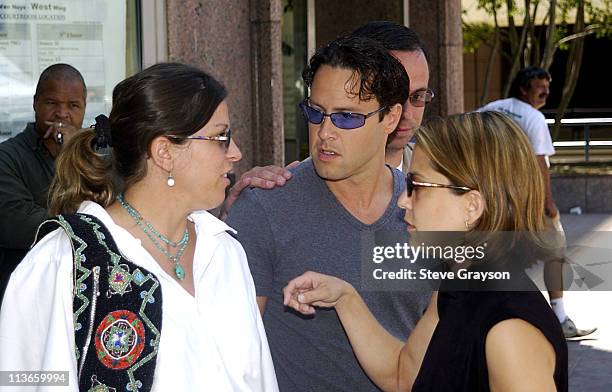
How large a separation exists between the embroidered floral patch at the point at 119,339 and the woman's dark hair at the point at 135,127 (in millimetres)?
404

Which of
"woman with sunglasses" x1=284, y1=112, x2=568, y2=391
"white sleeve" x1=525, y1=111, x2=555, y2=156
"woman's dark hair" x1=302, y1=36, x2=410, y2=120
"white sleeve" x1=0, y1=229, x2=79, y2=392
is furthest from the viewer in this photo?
"white sleeve" x1=525, y1=111, x2=555, y2=156

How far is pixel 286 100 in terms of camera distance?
1088 centimetres

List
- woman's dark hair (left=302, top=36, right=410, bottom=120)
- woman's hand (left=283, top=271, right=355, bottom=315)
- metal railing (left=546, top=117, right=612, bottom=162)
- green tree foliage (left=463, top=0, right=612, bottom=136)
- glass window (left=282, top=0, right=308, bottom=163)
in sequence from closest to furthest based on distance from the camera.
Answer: woman's hand (left=283, top=271, right=355, bottom=315) → woman's dark hair (left=302, top=36, right=410, bottom=120) → glass window (left=282, top=0, right=308, bottom=163) → metal railing (left=546, top=117, right=612, bottom=162) → green tree foliage (left=463, top=0, right=612, bottom=136)

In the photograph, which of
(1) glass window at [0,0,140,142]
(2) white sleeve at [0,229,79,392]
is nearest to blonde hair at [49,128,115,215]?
(2) white sleeve at [0,229,79,392]

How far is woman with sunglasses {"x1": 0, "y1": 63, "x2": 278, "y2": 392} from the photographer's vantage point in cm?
271

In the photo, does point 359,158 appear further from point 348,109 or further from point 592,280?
point 592,280

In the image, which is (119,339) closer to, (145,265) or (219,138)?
(145,265)

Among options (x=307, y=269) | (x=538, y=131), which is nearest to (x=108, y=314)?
(x=307, y=269)

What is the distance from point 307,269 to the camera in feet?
11.0

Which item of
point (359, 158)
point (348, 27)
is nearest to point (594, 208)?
point (348, 27)

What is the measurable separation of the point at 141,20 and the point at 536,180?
487 cm

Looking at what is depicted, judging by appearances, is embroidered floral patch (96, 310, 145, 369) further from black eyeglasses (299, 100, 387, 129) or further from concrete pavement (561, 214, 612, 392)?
concrete pavement (561, 214, 612, 392)

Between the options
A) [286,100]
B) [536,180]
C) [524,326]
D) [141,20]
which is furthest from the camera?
[286,100]

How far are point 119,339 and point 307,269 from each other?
0.79m
